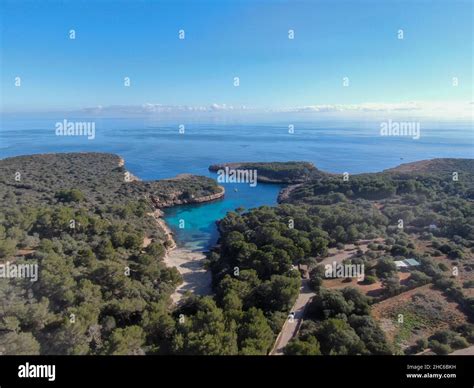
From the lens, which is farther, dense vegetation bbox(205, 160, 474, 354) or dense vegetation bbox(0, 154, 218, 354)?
dense vegetation bbox(205, 160, 474, 354)

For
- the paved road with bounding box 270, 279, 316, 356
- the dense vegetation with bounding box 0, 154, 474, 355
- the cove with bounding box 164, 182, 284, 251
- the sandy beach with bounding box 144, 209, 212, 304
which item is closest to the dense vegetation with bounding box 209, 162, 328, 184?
the cove with bounding box 164, 182, 284, 251

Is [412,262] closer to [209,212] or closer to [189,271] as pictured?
[189,271]

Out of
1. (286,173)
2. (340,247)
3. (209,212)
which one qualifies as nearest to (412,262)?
(340,247)

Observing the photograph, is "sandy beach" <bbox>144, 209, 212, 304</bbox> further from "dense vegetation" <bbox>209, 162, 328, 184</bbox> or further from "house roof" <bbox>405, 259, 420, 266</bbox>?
"dense vegetation" <bbox>209, 162, 328, 184</bbox>

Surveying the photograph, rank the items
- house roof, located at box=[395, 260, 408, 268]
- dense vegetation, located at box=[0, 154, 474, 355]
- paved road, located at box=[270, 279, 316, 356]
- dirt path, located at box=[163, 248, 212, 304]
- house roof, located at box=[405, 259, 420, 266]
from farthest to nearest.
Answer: dirt path, located at box=[163, 248, 212, 304] → house roof, located at box=[405, 259, 420, 266] → house roof, located at box=[395, 260, 408, 268] → paved road, located at box=[270, 279, 316, 356] → dense vegetation, located at box=[0, 154, 474, 355]

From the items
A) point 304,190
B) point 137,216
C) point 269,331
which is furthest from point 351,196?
point 269,331

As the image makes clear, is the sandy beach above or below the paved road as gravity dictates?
below
